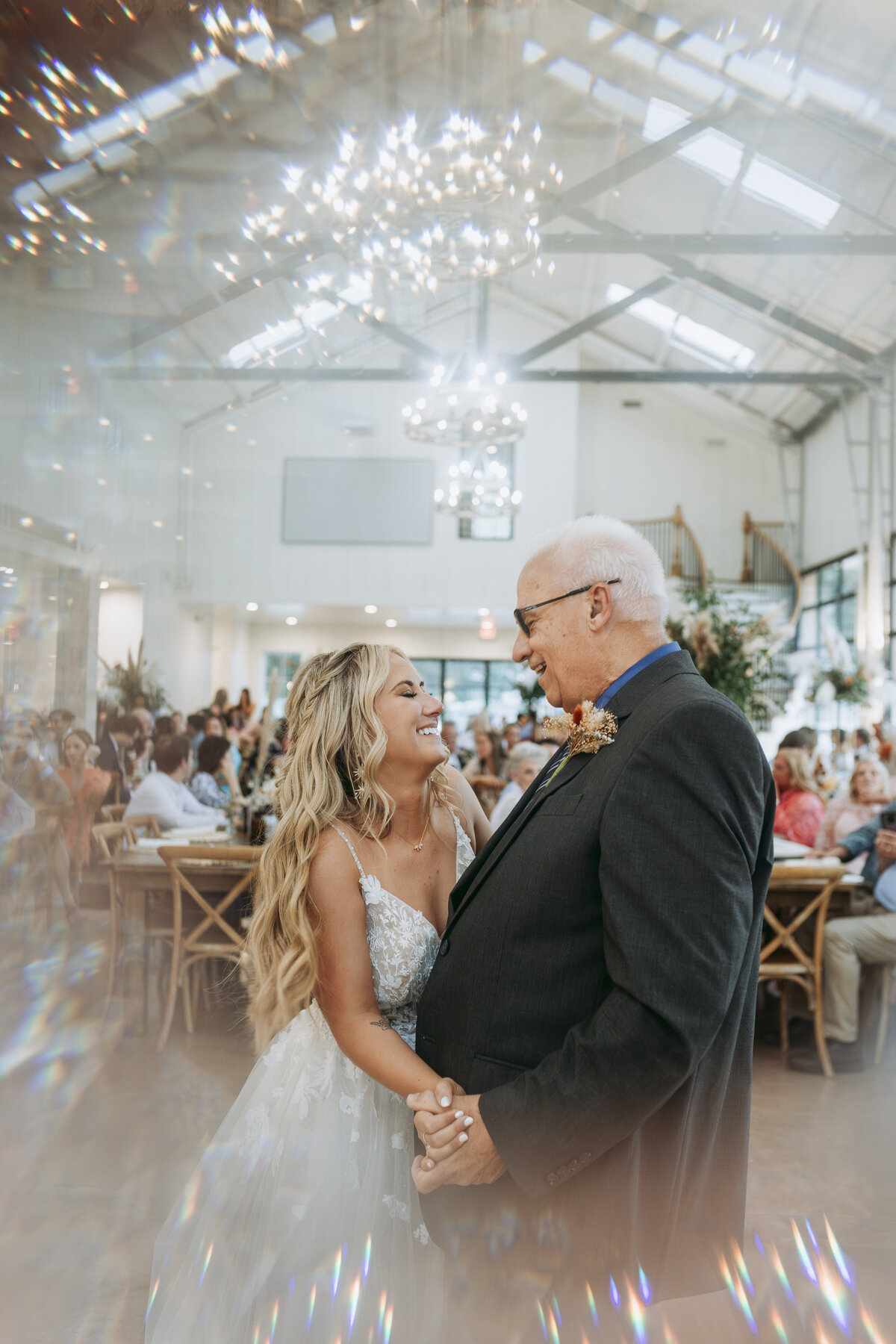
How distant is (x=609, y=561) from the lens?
0.93m

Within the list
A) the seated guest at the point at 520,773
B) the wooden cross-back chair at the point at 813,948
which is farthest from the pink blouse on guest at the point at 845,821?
the seated guest at the point at 520,773

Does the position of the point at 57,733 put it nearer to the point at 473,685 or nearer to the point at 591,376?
the point at 591,376

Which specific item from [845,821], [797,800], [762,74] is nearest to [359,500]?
[797,800]

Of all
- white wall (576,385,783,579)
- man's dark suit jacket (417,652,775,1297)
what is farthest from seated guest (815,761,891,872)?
white wall (576,385,783,579)

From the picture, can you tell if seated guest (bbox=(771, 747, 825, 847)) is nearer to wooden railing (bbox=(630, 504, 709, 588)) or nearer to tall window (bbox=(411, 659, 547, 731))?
wooden railing (bbox=(630, 504, 709, 588))

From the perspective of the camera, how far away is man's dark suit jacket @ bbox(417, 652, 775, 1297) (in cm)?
79

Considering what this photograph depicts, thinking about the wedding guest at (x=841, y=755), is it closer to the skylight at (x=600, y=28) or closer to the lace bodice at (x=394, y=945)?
the skylight at (x=600, y=28)

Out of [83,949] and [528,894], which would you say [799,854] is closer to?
[83,949]

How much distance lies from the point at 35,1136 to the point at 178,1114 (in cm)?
62

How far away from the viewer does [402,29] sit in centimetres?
153

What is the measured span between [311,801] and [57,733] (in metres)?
0.56

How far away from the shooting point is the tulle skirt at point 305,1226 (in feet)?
3.59

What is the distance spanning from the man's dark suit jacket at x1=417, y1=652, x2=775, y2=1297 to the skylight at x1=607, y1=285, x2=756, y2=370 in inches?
306

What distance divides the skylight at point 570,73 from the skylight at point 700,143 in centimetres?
20
